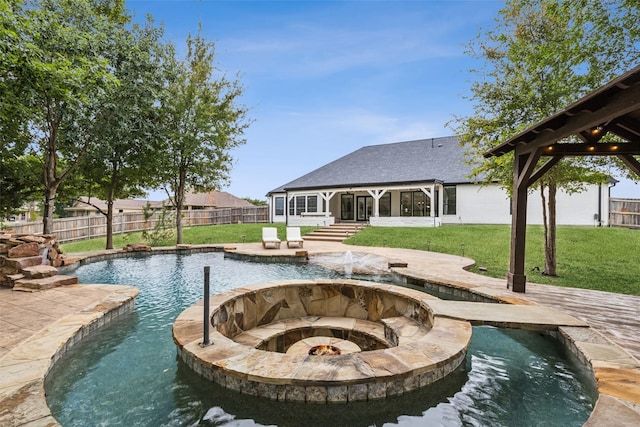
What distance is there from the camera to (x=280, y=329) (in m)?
4.95

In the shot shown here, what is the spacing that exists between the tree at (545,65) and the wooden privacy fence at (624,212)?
1184 cm

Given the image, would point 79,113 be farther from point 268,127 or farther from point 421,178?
point 268,127

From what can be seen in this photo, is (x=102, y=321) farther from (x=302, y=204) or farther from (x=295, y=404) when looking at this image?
(x=302, y=204)

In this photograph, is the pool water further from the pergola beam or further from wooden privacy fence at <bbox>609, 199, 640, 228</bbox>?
wooden privacy fence at <bbox>609, 199, 640, 228</bbox>

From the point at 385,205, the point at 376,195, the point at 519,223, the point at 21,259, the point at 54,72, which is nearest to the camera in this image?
the point at 54,72

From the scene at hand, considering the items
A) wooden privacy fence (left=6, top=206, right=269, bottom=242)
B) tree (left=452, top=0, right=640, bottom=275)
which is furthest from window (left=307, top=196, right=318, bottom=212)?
tree (left=452, top=0, right=640, bottom=275)

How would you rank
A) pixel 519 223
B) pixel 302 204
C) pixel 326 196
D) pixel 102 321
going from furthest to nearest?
pixel 302 204, pixel 326 196, pixel 519 223, pixel 102 321

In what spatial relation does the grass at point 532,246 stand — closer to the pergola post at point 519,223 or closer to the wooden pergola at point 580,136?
the pergola post at point 519,223

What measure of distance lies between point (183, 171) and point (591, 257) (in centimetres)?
1650

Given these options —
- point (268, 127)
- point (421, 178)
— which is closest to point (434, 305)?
point (421, 178)

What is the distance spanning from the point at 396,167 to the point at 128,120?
16.3 m

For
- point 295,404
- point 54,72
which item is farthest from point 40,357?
point 54,72

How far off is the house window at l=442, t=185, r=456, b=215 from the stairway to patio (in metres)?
5.24

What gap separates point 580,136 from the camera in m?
5.54
